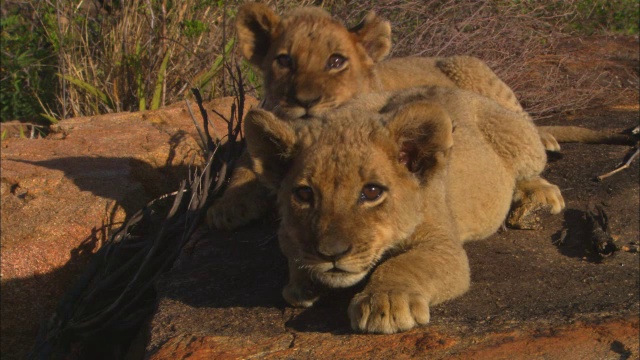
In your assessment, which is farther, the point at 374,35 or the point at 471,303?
the point at 374,35

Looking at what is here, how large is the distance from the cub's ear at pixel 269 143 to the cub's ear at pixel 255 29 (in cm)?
224

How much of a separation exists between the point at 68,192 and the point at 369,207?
3.32 metres

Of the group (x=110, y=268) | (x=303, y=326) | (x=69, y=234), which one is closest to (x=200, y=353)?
(x=303, y=326)

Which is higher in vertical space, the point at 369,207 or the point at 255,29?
the point at 255,29

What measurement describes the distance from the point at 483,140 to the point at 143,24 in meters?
4.31

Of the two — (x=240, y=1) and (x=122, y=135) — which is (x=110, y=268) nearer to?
(x=122, y=135)

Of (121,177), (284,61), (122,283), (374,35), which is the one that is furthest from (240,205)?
(374,35)

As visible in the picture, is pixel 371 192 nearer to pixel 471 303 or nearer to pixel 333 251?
pixel 333 251

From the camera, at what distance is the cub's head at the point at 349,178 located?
11.4 ft

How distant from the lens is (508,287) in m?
4.42

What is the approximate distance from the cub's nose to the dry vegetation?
4964 mm

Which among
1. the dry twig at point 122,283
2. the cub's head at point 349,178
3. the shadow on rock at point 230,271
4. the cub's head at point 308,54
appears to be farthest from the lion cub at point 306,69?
the cub's head at point 349,178

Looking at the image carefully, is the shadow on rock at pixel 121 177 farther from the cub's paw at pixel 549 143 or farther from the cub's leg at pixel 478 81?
the cub's paw at pixel 549 143

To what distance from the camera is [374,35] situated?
6.19 m
